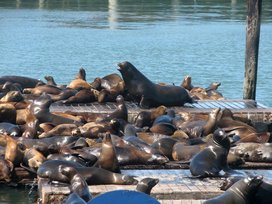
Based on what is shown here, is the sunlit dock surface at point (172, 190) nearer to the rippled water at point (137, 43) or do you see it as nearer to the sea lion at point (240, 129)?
the sea lion at point (240, 129)

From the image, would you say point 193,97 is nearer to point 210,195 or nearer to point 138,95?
point 138,95

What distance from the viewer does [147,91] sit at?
1291 cm

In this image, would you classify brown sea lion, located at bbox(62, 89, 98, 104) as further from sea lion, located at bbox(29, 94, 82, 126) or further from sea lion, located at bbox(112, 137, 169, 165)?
sea lion, located at bbox(112, 137, 169, 165)

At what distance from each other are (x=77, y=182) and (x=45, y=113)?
3986mm

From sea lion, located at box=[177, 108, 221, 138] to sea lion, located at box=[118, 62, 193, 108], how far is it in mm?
1759

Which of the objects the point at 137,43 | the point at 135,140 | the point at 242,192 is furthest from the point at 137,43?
the point at 242,192

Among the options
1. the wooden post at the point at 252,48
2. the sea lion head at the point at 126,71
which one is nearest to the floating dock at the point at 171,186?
the sea lion head at the point at 126,71

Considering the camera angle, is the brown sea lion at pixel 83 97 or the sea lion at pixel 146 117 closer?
the sea lion at pixel 146 117

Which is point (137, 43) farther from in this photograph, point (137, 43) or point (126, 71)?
point (126, 71)

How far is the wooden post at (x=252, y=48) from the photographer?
48.0ft

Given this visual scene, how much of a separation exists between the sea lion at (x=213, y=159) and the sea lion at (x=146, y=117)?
8.96 feet

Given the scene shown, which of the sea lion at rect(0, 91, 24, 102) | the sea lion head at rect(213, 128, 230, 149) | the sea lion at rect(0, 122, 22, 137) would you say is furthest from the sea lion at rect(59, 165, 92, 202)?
the sea lion at rect(0, 91, 24, 102)

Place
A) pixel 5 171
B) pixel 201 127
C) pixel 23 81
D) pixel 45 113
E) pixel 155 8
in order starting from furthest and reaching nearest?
pixel 155 8 → pixel 23 81 → pixel 45 113 → pixel 201 127 → pixel 5 171

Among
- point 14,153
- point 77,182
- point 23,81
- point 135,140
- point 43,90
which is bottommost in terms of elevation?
point 23,81
